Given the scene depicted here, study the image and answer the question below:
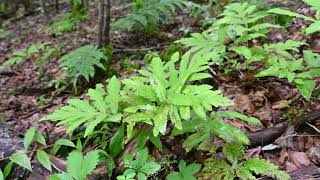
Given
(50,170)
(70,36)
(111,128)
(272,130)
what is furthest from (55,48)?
(272,130)

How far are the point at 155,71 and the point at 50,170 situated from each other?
1090 millimetres

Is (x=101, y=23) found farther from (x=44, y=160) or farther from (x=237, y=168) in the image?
(x=237, y=168)

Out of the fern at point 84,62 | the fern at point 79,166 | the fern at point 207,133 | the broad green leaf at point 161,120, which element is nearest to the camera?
the broad green leaf at point 161,120

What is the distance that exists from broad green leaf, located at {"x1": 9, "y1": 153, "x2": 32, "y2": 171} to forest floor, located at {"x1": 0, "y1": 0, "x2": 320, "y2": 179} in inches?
15.0

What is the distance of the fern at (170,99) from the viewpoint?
219 cm

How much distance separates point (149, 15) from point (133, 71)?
1.43 meters

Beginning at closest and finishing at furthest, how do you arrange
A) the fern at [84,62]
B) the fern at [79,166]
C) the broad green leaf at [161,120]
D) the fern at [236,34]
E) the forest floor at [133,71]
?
the broad green leaf at [161,120]
the fern at [79,166]
the forest floor at [133,71]
the fern at [236,34]
the fern at [84,62]

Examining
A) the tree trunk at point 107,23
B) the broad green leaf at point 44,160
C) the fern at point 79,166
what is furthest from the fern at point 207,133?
the tree trunk at point 107,23

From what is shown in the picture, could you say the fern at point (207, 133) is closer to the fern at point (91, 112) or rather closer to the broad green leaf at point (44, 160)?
the fern at point (91, 112)

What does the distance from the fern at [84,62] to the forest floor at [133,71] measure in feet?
0.84

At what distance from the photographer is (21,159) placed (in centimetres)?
274

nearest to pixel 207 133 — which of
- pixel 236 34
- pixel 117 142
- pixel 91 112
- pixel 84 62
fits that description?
pixel 117 142

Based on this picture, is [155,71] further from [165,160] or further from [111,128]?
[111,128]

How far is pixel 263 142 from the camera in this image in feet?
8.89
